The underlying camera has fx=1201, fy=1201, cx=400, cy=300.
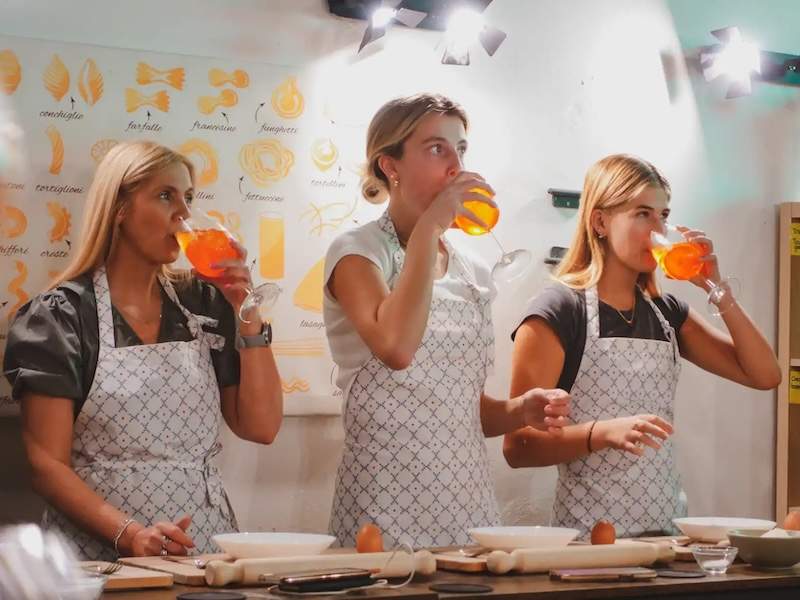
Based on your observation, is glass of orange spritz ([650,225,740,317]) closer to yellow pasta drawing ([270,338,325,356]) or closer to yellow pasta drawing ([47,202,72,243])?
yellow pasta drawing ([270,338,325,356])

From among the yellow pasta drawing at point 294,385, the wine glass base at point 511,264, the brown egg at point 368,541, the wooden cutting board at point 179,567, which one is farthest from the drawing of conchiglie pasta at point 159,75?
the brown egg at point 368,541

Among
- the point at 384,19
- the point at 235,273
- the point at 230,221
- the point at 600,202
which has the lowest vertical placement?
the point at 235,273

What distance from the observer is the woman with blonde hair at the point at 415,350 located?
2.71m

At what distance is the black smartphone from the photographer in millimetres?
1814

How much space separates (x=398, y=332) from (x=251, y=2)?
1.24 metres

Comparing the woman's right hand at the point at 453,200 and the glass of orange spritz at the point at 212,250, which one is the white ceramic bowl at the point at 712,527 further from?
the glass of orange spritz at the point at 212,250

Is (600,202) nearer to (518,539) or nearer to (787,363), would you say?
(787,363)

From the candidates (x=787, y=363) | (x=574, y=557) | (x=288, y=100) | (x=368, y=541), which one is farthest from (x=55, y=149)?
(x=787, y=363)

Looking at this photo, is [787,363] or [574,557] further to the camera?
[787,363]

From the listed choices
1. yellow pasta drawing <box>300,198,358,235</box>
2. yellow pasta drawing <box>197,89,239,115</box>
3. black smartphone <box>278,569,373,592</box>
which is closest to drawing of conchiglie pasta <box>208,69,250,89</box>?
yellow pasta drawing <box>197,89,239,115</box>

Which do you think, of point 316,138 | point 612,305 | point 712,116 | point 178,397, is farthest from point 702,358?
point 178,397

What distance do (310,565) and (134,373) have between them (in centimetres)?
94

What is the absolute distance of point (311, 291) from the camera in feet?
11.2

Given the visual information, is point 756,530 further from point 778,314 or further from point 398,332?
point 778,314
